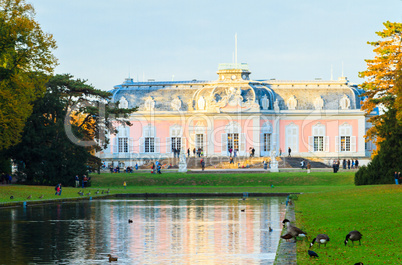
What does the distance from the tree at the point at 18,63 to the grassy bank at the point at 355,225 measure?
1484 centimetres

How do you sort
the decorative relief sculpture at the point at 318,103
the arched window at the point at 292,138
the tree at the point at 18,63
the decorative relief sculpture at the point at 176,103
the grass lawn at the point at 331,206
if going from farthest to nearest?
the decorative relief sculpture at the point at 176,103 → the arched window at the point at 292,138 → the decorative relief sculpture at the point at 318,103 → the tree at the point at 18,63 → the grass lawn at the point at 331,206

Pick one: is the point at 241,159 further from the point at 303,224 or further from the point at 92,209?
the point at 303,224

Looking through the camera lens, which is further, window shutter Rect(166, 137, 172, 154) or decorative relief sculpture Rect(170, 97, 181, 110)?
window shutter Rect(166, 137, 172, 154)

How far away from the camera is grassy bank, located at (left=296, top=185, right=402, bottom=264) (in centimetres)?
1330

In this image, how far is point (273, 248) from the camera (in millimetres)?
15906

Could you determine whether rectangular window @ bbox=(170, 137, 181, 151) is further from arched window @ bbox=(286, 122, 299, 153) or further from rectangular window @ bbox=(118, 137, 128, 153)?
arched window @ bbox=(286, 122, 299, 153)

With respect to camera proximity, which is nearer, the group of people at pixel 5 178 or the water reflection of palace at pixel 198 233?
the water reflection of palace at pixel 198 233

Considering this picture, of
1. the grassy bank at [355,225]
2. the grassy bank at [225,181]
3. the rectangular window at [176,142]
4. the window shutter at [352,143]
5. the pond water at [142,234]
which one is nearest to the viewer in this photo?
the grassy bank at [355,225]

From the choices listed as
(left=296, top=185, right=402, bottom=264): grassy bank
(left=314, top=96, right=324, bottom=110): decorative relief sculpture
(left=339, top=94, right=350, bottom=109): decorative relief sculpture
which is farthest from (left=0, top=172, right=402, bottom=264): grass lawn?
(left=339, top=94, right=350, bottom=109): decorative relief sculpture

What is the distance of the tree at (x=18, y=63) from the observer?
35688 millimetres

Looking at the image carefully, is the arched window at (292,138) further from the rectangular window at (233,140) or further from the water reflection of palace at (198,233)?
the water reflection of palace at (198,233)

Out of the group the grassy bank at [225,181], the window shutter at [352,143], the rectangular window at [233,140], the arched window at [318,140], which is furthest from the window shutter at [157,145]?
the grassy bank at [225,181]

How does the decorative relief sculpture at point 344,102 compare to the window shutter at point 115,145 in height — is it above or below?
above

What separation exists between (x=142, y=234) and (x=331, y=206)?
29.3 ft
